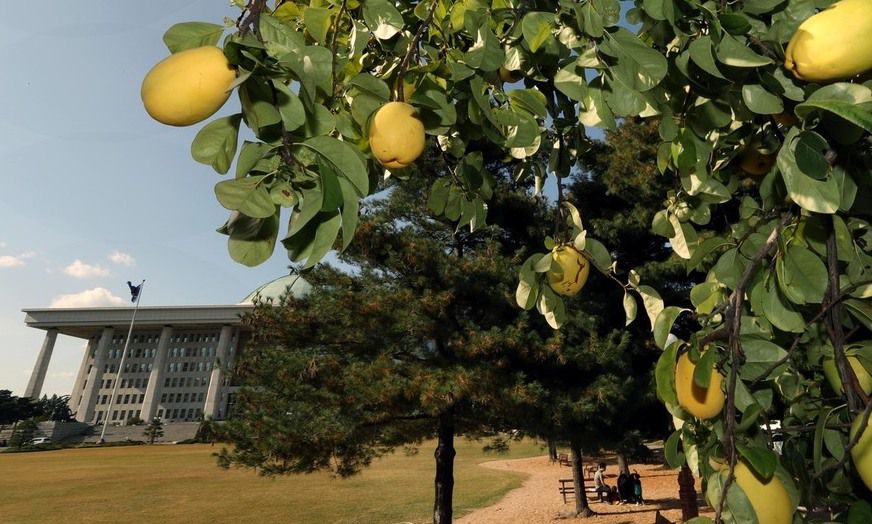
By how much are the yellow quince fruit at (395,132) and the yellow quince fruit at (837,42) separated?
79cm

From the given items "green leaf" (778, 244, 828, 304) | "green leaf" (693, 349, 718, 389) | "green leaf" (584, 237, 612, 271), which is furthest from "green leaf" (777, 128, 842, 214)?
"green leaf" (584, 237, 612, 271)

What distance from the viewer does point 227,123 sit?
34.9 inches

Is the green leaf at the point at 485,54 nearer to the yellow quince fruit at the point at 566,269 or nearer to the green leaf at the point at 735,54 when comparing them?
the green leaf at the point at 735,54

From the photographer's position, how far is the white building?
2613 inches

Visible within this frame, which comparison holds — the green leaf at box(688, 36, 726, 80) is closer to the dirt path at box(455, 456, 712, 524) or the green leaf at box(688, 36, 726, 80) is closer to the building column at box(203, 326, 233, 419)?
the dirt path at box(455, 456, 712, 524)

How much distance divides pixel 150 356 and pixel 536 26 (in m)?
86.7

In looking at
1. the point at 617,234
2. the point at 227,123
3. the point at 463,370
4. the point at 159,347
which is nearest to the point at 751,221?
the point at 227,123

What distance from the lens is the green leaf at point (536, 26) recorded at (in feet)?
4.20

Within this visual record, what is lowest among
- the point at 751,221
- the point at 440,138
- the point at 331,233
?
the point at 331,233

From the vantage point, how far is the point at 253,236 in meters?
0.88

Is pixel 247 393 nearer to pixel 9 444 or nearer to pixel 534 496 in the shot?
pixel 534 496

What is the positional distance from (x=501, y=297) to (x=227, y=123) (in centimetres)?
799

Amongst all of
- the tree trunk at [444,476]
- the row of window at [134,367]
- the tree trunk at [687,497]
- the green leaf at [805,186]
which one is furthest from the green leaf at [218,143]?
the row of window at [134,367]

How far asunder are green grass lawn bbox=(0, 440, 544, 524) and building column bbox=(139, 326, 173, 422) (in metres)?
39.5
